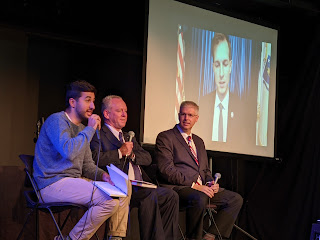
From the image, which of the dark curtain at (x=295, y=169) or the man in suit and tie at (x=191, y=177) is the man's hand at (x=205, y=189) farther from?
the dark curtain at (x=295, y=169)

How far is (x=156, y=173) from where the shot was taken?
4871 millimetres

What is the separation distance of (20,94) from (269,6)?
3300mm

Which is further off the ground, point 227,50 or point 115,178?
point 227,50

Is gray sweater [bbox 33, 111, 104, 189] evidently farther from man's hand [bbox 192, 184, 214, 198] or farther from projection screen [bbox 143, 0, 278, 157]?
projection screen [bbox 143, 0, 278, 157]

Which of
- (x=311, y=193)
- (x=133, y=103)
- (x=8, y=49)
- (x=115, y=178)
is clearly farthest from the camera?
(x=311, y=193)

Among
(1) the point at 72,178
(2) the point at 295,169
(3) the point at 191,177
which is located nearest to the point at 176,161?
(3) the point at 191,177

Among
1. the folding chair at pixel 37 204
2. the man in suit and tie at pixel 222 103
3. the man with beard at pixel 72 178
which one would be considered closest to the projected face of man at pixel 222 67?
the man in suit and tie at pixel 222 103

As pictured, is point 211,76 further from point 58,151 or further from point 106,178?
point 58,151

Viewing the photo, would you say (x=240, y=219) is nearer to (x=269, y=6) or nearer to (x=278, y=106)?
(x=278, y=106)

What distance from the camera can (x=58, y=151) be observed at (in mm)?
3699

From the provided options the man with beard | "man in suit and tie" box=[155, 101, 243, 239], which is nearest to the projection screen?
"man in suit and tie" box=[155, 101, 243, 239]

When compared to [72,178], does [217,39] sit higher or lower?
higher

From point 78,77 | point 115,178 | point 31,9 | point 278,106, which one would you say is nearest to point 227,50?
point 278,106

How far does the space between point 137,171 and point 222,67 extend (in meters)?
1.93
